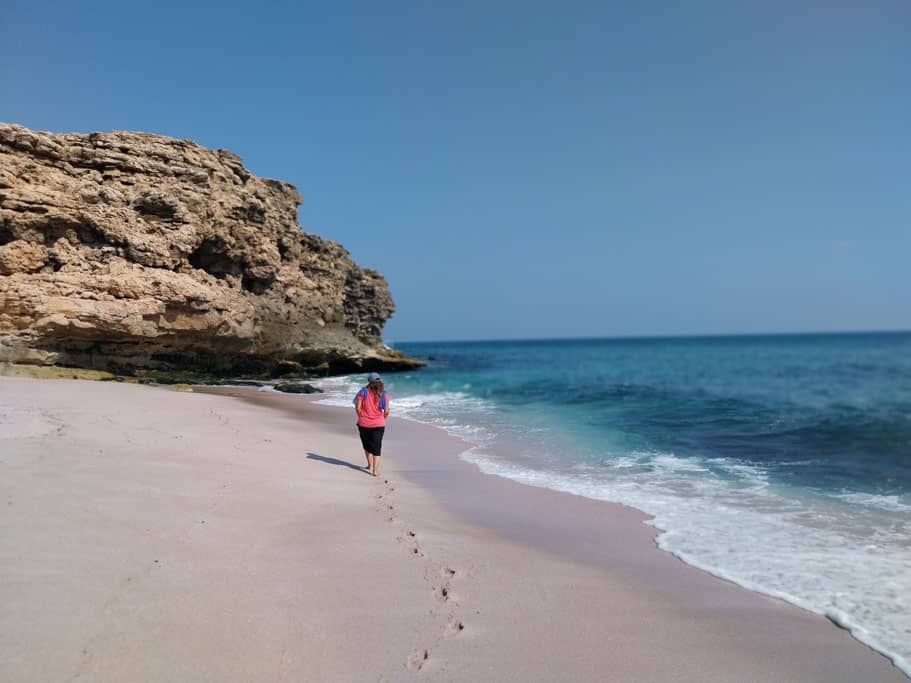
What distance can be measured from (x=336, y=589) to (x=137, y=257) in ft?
62.7

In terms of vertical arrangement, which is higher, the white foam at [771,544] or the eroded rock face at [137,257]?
the eroded rock face at [137,257]

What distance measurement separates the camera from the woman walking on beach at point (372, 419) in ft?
26.5

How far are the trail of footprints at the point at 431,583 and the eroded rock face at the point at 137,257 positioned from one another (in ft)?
52.9

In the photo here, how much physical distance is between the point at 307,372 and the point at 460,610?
29.8 metres

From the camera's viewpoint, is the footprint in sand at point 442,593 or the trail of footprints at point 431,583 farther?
the footprint in sand at point 442,593

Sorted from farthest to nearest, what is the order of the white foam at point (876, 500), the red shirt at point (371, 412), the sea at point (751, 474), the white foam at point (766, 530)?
the red shirt at point (371, 412)
the white foam at point (876, 500)
the sea at point (751, 474)
the white foam at point (766, 530)

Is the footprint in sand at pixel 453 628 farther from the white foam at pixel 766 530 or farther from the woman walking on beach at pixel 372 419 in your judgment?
the woman walking on beach at pixel 372 419

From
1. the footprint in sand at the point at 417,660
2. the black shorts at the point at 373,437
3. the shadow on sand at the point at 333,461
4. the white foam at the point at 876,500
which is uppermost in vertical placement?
the black shorts at the point at 373,437

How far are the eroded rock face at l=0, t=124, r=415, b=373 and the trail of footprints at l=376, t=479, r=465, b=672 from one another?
1612 cm

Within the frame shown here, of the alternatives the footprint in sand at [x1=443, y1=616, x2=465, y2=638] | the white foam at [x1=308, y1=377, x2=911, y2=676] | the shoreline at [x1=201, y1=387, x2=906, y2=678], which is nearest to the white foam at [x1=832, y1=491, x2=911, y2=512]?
the white foam at [x1=308, y1=377, x2=911, y2=676]

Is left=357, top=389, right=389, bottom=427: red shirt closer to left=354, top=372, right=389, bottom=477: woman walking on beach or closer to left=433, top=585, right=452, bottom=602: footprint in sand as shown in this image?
left=354, top=372, right=389, bottom=477: woman walking on beach

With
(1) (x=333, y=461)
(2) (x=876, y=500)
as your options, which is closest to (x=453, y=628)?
(1) (x=333, y=461)

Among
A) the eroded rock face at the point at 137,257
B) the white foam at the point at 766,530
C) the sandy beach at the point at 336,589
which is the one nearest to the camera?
the sandy beach at the point at 336,589

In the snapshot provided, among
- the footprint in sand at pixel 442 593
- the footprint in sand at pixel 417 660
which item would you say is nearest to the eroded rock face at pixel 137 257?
the footprint in sand at pixel 442 593
